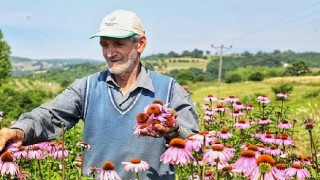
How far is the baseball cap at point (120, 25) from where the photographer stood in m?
2.53

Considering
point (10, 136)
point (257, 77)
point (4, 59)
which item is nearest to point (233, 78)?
point (257, 77)

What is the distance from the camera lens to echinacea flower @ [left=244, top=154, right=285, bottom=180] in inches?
66.9

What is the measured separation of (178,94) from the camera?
269 centimetres

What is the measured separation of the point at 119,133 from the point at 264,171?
1143 mm

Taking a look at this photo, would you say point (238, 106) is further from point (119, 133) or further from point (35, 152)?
point (119, 133)

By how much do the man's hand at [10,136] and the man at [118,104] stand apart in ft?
0.89

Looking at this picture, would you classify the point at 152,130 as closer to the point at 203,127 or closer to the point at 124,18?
the point at 124,18

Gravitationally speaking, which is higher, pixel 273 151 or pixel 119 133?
pixel 119 133

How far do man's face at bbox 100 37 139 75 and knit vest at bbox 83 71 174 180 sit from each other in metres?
0.18

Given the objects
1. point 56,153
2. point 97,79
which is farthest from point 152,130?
point 56,153

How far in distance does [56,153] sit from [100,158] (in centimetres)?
86

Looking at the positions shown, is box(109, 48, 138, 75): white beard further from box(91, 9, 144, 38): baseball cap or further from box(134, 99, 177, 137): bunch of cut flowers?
box(134, 99, 177, 137): bunch of cut flowers

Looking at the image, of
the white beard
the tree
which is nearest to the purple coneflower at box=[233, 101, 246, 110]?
the white beard

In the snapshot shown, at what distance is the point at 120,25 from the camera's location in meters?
2.55
